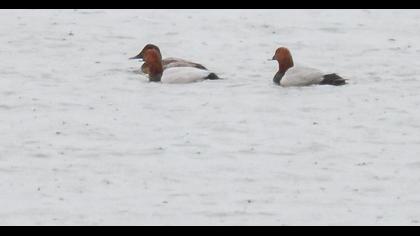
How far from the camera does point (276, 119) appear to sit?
14305 mm

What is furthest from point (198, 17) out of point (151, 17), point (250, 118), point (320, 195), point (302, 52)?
point (320, 195)

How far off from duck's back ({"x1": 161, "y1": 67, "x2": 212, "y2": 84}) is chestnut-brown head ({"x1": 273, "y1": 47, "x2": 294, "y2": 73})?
98 centimetres

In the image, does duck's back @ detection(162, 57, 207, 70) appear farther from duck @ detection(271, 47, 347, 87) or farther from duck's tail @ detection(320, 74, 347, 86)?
duck's tail @ detection(320, 74, 347, 86)

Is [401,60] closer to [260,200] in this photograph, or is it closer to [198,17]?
[198,17]

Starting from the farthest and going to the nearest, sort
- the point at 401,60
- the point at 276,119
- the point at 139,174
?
the point at 401,60
the point at 276,119
the point at 139,174

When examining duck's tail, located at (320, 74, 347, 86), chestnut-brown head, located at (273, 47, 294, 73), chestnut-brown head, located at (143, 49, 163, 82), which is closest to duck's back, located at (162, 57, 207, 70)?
chestnut-brown head, located at (143, 49, 163, 82)

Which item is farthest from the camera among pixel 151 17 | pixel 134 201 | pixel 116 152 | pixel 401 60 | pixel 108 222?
pixel 151 17

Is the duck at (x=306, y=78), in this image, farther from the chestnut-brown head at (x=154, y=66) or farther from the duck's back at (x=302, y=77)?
the chestnut-brown head at (x=154, y=66)

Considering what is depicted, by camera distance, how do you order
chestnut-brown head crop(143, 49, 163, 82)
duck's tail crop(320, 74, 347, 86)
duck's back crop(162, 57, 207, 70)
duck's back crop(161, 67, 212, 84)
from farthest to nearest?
duck's back crop(162, 57, 207, 70), chestnut-brown head crop(143, 49, 163, 82), duck's back crop(161, 67, 212, 84), duck's tail crop(320, 74, 347, 86)

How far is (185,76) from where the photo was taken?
16500mm

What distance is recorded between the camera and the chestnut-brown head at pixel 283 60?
16.9 meters

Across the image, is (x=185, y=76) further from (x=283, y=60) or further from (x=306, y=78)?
(x=306, y=78)

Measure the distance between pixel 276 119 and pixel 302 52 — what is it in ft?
16.5

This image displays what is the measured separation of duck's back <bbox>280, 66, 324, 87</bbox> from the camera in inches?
642
